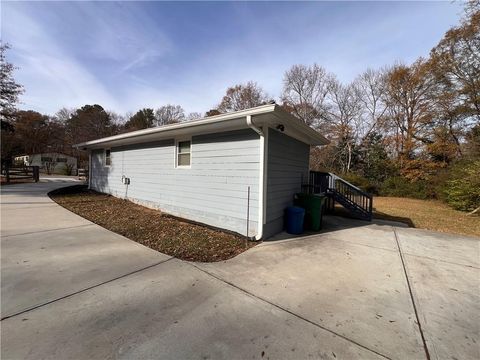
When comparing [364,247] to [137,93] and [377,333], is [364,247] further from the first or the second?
[137,93]

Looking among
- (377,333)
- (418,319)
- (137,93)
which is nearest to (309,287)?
(377,333)

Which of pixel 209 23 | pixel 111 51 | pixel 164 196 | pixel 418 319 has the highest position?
pixel 209 23

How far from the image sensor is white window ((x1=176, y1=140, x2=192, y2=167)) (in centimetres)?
671

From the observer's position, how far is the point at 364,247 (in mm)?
4805

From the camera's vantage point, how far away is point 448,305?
2736mm

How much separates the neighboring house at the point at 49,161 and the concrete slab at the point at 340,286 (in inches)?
1372

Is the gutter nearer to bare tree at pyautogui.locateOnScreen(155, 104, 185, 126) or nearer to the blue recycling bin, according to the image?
the blue recycling bin

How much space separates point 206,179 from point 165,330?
4230 mm

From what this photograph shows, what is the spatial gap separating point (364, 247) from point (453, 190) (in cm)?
1044

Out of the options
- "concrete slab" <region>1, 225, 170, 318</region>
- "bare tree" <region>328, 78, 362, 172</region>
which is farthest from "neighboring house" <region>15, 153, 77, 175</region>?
"bare tree" <region>328, 78, 362, 172</region>

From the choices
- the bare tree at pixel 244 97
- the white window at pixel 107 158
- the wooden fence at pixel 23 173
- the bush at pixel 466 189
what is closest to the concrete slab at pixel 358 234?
the bush at pixel 466 189

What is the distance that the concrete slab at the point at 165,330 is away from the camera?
6.13 ft

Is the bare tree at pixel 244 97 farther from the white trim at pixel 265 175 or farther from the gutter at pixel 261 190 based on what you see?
the gutter at pixel 261 190

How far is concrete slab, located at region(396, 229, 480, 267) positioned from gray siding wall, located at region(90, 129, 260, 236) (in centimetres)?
349
